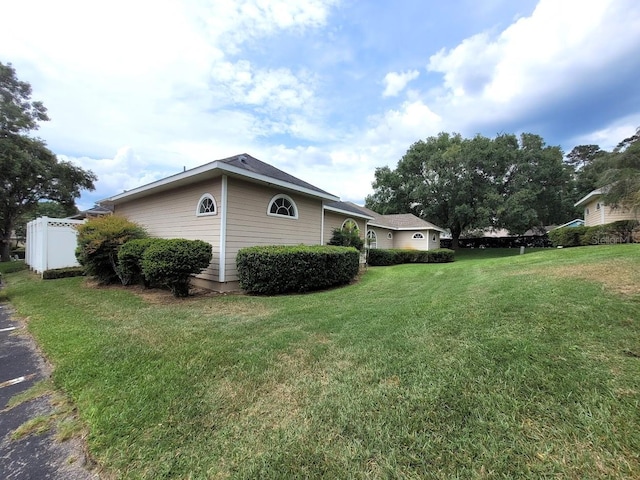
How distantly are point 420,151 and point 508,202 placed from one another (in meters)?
9.28

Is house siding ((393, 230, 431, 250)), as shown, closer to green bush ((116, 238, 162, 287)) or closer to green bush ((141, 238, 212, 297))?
green bush ((141, 238, 212, 297))

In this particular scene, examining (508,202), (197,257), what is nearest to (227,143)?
(197,257)

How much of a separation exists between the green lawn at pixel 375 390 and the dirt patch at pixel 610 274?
8 centimetres

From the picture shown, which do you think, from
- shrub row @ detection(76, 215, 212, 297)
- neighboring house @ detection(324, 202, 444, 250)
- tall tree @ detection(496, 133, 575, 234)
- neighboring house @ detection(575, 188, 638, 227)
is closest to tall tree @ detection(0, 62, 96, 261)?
shrub row @ detection(76, 215, 212, 297)

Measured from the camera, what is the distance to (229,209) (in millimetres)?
7574

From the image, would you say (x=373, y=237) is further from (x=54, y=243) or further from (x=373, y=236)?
(x=54, y=243)

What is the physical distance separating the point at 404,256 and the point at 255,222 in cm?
1312

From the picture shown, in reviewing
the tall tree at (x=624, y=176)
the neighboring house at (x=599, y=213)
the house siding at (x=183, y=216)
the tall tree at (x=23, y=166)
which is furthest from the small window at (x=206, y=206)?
the tall tree at (x=23, y=166)

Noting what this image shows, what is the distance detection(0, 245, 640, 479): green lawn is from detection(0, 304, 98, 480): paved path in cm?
16

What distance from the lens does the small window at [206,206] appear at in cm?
780

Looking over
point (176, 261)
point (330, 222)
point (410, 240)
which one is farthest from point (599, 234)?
point (176, 261)

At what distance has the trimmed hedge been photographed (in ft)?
23.5

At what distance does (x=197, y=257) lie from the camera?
21.9 ft

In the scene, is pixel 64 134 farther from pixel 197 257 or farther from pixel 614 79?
pixel 614 79
